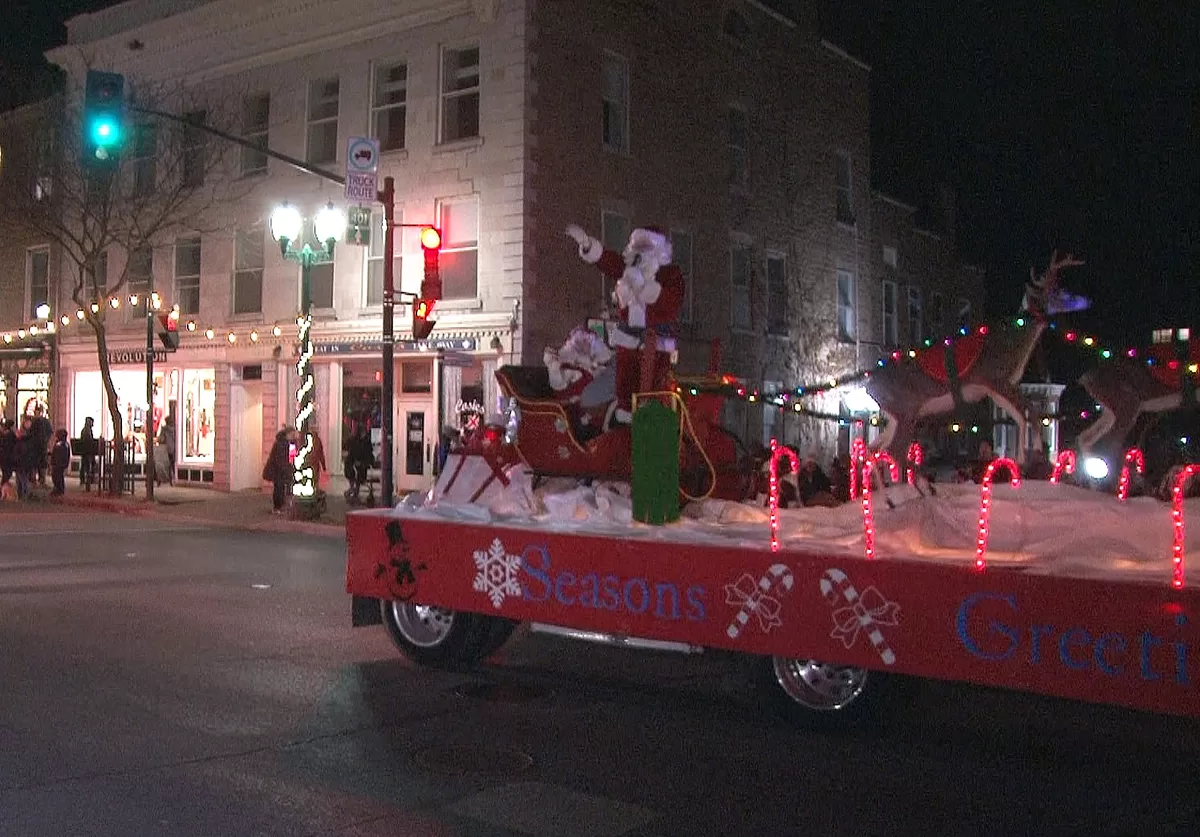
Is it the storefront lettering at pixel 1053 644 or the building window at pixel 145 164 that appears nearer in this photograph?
the storefront lettering at pixel 1053 644

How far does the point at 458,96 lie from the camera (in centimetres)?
2523

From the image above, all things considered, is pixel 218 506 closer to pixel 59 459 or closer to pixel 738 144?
pixel 59 459

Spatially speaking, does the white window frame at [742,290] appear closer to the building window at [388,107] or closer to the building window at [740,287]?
the building window at [740,287]

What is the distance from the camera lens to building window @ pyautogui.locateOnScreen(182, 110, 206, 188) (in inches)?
1155

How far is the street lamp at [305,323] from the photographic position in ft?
71.5

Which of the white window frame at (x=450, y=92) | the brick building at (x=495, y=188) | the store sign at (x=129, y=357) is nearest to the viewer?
the brick building at (x=495, y=188)

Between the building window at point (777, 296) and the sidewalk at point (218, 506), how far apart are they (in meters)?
11.1

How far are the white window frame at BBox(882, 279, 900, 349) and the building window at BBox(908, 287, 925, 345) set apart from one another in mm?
783

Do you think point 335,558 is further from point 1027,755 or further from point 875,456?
point 1027,755

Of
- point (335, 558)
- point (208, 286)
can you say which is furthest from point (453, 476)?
point (208, 286)

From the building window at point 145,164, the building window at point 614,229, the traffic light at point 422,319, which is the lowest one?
the traffic light at point 422,319

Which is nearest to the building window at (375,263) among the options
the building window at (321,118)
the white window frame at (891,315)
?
the building window at (321,118)

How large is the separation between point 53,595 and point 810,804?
9182 mm

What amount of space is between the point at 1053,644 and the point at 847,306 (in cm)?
2785
